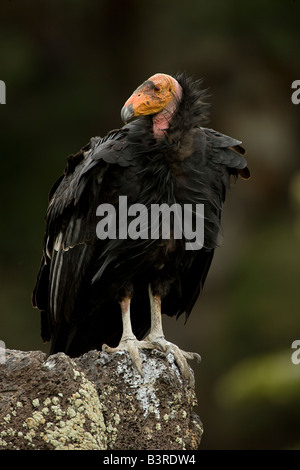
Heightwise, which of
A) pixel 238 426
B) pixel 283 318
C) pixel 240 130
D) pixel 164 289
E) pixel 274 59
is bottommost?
pixel 238 426

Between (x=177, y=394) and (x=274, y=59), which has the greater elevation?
(x=274, y=59)

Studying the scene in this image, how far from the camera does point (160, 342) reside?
646 cm

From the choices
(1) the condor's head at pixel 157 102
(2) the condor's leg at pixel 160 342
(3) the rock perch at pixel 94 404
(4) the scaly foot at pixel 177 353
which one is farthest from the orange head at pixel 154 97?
(3) the rock perch at pixel 94 404

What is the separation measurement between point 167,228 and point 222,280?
8.13 m

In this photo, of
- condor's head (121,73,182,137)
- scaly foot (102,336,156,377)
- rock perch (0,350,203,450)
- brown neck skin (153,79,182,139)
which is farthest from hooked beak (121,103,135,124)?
rock perch (0,350,203,450)

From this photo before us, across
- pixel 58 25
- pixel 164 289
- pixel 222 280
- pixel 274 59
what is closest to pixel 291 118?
pixel 274 59

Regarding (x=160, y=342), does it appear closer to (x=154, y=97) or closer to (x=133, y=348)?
(x=133, y=348)

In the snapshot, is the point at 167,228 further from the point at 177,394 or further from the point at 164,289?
the point at 177,394

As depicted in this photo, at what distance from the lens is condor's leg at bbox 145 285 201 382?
20.3ft

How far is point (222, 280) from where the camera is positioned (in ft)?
47.8

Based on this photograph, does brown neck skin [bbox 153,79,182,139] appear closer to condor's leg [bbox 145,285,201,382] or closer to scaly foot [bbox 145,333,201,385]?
condor's leg [bbox 145,285,201,382]

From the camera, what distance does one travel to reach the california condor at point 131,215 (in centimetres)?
648

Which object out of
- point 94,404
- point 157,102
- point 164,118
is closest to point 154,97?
point 157,102
